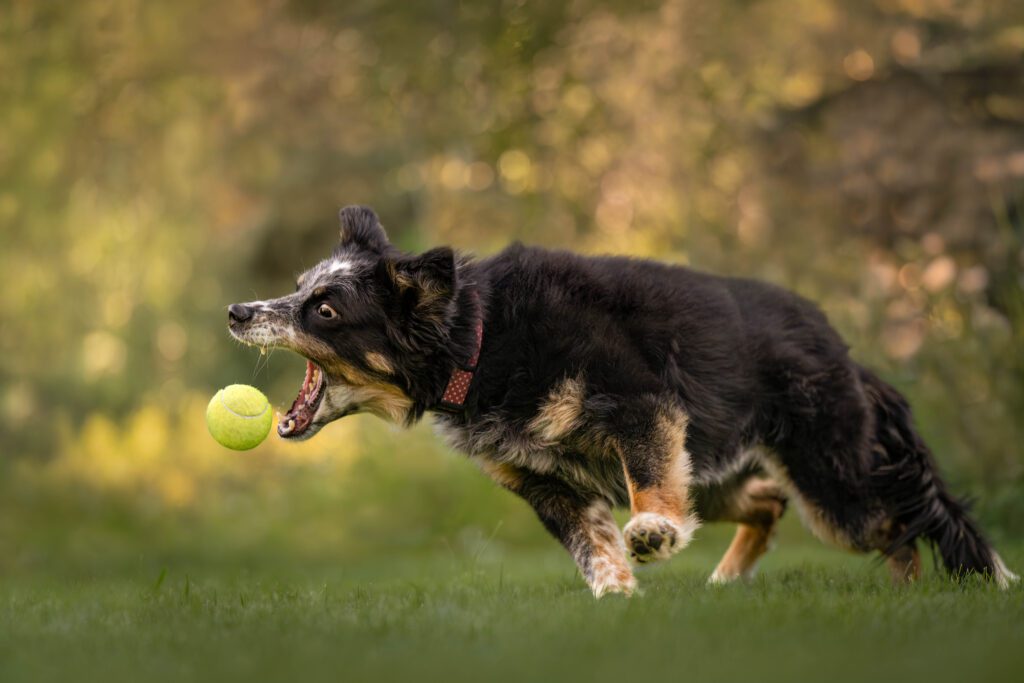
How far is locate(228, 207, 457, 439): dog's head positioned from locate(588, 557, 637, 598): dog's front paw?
112cm

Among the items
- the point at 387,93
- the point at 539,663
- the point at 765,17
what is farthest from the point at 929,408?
the point at 539,663

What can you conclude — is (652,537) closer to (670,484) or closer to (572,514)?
(670,484)

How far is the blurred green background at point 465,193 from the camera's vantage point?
33.3ft

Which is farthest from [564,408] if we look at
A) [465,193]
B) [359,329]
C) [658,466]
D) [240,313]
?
[465,193]

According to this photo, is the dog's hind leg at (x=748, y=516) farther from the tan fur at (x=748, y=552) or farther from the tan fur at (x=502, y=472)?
the tan fur at (x=502, y=472)

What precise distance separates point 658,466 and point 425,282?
1.32 meters

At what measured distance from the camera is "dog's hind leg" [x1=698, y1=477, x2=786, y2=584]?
6426 mm

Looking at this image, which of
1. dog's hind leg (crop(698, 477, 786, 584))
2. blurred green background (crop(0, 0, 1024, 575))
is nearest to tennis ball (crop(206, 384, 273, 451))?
dog's hind leg (crop(698, 477, 786, 584))

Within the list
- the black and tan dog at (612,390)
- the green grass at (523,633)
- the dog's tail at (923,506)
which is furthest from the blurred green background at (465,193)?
the green grass at (523,633)

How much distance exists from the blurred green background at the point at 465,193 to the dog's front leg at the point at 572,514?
167 inches

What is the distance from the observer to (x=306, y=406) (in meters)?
5.63

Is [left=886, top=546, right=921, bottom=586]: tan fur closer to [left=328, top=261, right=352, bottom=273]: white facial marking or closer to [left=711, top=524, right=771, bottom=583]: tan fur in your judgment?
[left=711, top=524, right=771, bottom=583]: tan fur

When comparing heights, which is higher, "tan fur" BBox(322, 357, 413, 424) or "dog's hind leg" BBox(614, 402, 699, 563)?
"tan fur" BBox(322, 357, 413, 424)

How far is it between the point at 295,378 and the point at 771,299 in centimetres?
1205
